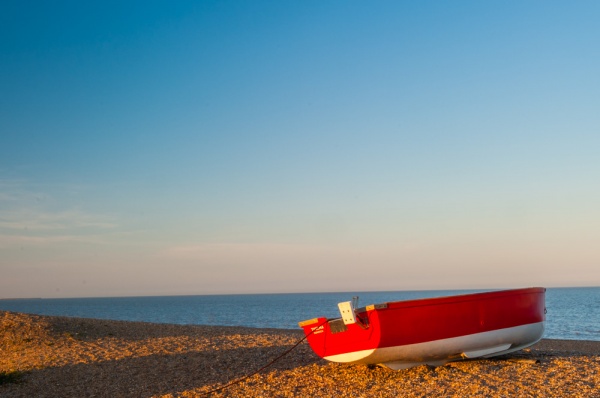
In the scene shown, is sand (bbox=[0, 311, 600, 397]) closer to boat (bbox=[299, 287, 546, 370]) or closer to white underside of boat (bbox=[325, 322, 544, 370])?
white underside of boat (bbox=[325, 322, 544, 370])

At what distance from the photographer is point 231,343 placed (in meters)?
18.7

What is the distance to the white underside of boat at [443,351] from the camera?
11.4m

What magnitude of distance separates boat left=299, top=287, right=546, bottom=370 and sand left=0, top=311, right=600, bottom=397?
13.2 inches

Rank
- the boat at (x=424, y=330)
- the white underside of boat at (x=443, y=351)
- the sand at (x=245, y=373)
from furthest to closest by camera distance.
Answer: the white underside of boat at (x=443, y=351)
the boat at (x=424, y=330)
the sand at (x=245, y=373)

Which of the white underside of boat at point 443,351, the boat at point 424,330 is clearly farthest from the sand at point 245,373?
the boat at point 424,330

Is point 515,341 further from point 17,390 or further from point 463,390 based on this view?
point 17,390

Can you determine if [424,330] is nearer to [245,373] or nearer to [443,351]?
[443,351]

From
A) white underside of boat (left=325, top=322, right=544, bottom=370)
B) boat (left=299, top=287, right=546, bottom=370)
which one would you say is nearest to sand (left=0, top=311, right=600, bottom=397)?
white underside of boat (left=325, top=322, right=544, bottom=370)

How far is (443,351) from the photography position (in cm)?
1173

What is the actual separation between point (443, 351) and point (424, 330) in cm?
68

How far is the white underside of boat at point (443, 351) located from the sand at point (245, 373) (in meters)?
0.21

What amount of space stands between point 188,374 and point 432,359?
545cm

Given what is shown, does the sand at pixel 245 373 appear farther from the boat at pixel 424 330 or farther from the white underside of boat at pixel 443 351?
the boat at pixel 424 330

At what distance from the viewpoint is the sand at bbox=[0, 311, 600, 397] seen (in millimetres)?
10320
